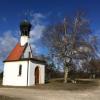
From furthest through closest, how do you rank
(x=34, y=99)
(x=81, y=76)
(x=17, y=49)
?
(x=81, y=76)
(x=17, y=49)
(x=34, y=99)

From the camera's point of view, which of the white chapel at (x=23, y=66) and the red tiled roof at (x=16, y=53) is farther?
the red tiled roof at (x=16, y=53)

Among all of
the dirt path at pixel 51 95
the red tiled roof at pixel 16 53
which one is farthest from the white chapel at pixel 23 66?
the dirt path at pixel 51 95

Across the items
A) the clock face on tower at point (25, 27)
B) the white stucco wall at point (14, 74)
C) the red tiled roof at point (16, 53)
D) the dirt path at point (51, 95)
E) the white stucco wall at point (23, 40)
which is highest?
the clock face on tower at point (25, 27)

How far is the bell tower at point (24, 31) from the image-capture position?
130ft

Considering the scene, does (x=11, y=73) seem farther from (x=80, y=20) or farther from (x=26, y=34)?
(x=80, y=20)

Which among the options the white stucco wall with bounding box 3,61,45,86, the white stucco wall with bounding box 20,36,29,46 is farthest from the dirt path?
the white stucco wall with bounding box 20,36,29,46

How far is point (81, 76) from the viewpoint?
78812mm

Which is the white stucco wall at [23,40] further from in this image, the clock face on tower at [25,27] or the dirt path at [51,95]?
the dirt path at [51,95]

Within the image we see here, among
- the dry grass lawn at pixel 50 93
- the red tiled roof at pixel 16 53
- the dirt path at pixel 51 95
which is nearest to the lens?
the dirt path at pixel 51 95

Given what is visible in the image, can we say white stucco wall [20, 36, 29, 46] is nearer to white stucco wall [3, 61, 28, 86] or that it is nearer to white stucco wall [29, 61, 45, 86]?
white stucco wall [3, 61, 28, 86]

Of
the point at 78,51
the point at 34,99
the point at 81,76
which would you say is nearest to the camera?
the point at 34,99

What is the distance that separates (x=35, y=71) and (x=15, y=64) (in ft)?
10.2

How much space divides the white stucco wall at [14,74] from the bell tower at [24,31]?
382 cm

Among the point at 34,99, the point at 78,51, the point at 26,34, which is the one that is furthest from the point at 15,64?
the point at 34,99
